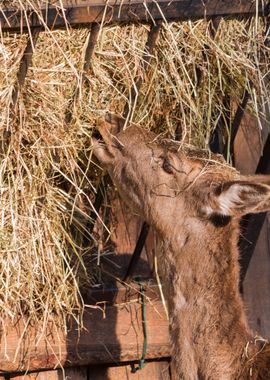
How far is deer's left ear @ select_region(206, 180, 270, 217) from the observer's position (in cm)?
538

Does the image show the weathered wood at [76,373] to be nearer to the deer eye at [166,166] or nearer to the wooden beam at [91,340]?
the wooden beam at [91,340]

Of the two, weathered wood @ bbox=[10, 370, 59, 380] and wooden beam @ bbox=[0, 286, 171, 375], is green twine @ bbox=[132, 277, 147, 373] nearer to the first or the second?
wooden beam @ bbox=[0, 286, 171, 375]

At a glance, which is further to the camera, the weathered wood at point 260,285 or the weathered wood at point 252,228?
the weathered wood at point 260,285

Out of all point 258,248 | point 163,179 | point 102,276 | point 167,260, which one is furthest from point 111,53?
point 258,248

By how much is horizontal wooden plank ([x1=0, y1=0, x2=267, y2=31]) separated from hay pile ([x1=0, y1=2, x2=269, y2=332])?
140 mm

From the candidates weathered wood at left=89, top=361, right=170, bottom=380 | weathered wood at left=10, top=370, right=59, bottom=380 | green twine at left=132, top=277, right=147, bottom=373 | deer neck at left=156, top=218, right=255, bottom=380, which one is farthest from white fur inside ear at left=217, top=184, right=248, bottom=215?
weathered wood at left=10, top=370, right=59, bottom=380

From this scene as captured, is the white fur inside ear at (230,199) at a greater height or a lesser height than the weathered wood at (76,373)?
greater

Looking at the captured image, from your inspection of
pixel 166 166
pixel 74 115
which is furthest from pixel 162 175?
pixel 74 115

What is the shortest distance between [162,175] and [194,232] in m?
0.35

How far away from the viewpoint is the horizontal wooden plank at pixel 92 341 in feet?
20.2

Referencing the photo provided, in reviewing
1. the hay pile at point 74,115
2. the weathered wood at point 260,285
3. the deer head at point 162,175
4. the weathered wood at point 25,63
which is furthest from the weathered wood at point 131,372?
the weathered wood at point 25,63

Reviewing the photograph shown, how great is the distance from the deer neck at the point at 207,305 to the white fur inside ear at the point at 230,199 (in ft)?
0.46

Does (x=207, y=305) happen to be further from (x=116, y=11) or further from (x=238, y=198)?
(x=116, y=11)

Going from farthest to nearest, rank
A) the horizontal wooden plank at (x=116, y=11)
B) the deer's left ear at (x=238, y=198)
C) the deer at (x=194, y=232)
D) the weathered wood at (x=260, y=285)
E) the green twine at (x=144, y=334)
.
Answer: the weathered wood at (x=260, y=285) → the green twine at (x=144, y=334) → the deer at (x=194, y=232) → the deer's left ear at (x=238, y=198) → the horizontal wooden plank at (x=116, y=11)
